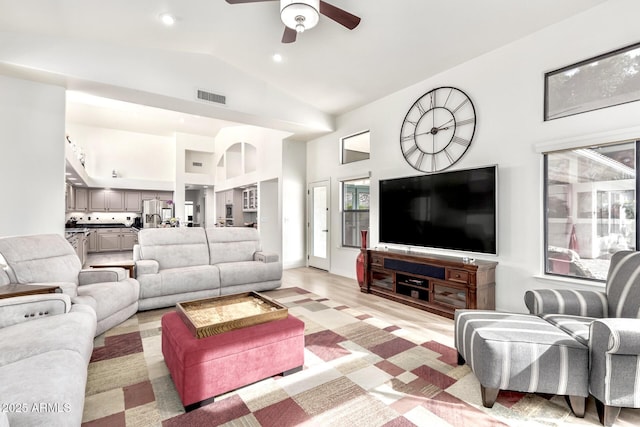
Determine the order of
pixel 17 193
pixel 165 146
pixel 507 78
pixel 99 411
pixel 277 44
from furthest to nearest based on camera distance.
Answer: pixel 165 146 → pixel 277 44 → pixel 17 193 → pixel 507 78 → pixel 99 411

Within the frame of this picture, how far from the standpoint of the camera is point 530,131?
3.26 m

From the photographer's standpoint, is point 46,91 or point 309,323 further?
point 46,91

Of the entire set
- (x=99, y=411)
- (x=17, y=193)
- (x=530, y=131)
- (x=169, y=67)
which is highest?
(x=169, y=67)

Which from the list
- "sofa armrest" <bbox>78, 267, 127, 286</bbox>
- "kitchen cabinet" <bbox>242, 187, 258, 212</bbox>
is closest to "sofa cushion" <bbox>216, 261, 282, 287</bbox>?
"sofa armrest" <bbox>78, 267, 127, 286</bbox>

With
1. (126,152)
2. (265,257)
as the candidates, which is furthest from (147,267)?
(126,152)

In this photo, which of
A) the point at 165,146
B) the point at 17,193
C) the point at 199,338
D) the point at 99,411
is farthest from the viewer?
the point at 165,146

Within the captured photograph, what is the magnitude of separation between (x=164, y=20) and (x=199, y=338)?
3582 millimetres

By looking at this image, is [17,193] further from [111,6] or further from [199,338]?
[199,338]

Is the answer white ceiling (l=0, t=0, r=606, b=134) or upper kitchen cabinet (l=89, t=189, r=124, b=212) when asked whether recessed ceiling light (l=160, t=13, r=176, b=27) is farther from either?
upper kitchen cabinet (l=89, t=189, r=124, b=212)

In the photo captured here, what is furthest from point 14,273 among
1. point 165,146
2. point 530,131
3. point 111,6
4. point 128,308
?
point 165,146

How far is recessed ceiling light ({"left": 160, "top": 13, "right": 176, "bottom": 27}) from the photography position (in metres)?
3.41

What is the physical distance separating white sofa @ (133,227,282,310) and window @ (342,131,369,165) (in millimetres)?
2341

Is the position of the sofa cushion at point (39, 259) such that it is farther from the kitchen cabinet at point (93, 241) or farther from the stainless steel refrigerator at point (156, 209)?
the kitchen cabinet at point (93, 241)

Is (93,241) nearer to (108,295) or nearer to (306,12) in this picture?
(108,295)
